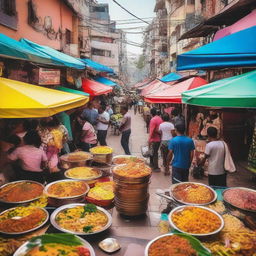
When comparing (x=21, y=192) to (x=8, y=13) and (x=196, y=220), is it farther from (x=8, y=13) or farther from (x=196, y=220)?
(x=8, y=13)

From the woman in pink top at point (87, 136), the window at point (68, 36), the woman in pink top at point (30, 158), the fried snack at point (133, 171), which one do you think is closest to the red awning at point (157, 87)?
the woman in pink top at point (87, 136)

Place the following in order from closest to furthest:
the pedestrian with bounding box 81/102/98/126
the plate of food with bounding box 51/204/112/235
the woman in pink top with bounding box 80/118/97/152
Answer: the plate of food with bounding box 51/204/112/235 → the woman in pink top with bounding box 80/118/97/152 → the pedestrian with bounding box 81/102/98/126

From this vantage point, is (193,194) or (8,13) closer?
(193,194)

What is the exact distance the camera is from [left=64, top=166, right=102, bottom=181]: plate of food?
5348 millimetres

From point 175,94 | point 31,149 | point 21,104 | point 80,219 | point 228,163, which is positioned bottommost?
point 80,219

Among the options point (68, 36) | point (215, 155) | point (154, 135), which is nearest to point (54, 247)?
point (215, 155)

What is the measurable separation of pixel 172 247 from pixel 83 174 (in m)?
2.95

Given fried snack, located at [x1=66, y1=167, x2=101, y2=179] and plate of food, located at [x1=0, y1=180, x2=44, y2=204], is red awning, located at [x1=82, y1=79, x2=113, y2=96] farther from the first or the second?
plate of food, located at [x1=0, y1=180, x2=44, y2=204]

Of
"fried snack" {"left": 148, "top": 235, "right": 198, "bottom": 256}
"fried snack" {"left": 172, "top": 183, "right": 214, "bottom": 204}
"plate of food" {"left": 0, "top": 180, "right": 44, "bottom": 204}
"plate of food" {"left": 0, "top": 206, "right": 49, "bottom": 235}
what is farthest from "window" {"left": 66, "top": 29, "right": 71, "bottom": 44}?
"fried snack" {"left": 148, "top": 235, "right": 198, "bottom": 256}

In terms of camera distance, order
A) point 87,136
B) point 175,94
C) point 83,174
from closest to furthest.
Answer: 1. point 83,174
2. point 175,94
3. point 87,136

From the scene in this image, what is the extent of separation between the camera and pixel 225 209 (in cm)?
406

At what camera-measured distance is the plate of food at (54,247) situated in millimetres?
3025

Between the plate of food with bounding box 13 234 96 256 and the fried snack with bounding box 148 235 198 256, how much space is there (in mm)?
820

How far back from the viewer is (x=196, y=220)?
3.60 m
